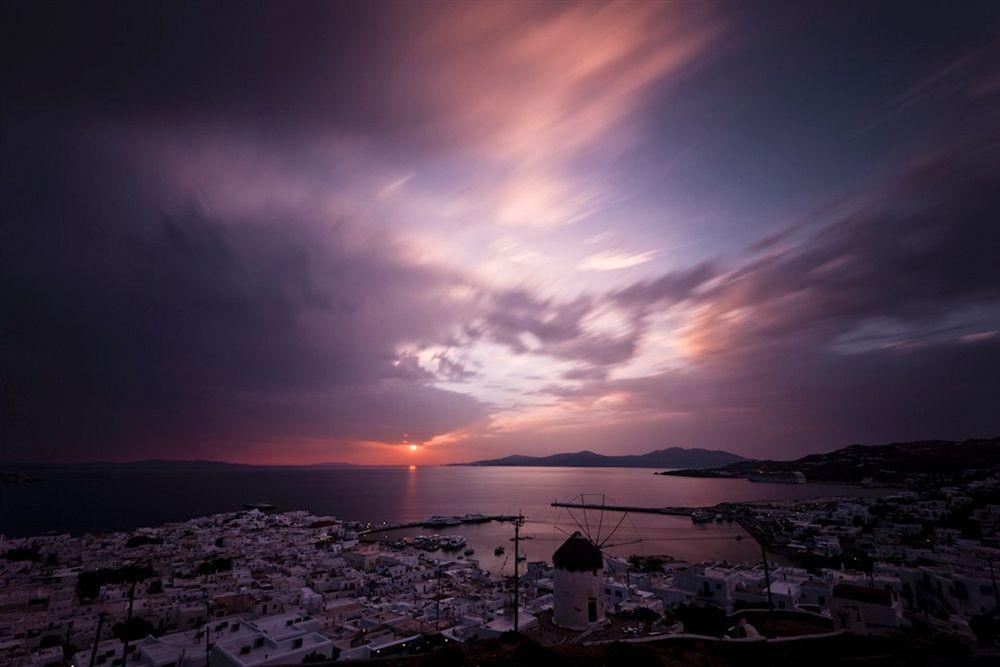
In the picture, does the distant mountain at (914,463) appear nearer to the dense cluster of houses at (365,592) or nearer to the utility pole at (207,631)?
the dense cluster of houses at (365,592)

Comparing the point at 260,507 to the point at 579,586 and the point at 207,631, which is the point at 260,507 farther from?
the point at 579,586

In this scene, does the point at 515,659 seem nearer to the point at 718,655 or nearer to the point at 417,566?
the point at 718,655

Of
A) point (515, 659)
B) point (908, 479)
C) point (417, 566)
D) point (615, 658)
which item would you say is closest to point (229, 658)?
point (515, 659)

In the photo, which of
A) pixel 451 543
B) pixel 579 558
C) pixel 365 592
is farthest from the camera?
pixel 451 543

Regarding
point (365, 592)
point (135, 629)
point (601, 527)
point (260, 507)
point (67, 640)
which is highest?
point (67, 640)

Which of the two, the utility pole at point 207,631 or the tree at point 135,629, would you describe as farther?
the tree at point 135,629

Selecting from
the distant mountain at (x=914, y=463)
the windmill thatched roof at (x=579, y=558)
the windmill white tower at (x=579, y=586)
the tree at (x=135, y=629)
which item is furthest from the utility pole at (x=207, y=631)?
the distant mountain at (x=914, y=463)

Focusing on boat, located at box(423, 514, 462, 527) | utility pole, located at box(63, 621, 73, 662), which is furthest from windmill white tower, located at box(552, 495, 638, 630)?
boat, located at box(423, 514, 462, 527)

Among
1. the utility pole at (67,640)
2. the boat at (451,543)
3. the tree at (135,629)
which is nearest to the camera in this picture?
the utility pole at (67,640)

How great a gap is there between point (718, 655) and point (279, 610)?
34295mm

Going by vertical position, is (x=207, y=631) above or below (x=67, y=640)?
above

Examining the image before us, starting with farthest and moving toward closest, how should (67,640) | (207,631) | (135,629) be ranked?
(135,629) < (67,640) < (207,631)

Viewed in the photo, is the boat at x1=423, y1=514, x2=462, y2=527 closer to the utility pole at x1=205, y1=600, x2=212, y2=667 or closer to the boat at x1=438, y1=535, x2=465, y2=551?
the boat at x1=438, y1=535, x2=465, y2=551

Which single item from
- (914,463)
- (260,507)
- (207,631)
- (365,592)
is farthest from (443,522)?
(914,463)
